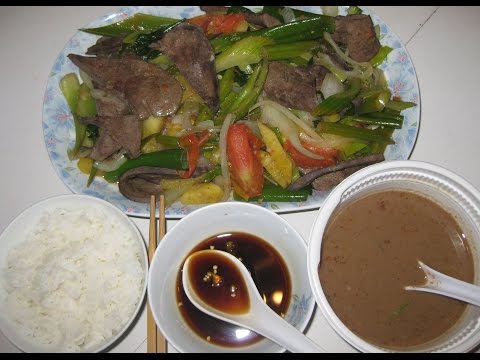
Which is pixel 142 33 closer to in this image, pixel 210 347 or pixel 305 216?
pixel 305 216

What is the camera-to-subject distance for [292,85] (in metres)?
2.23

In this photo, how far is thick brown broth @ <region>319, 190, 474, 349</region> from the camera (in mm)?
1474

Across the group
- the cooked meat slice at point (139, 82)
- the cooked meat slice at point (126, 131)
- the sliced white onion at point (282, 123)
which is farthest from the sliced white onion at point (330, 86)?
the cooked meat slice at point (126, 131)

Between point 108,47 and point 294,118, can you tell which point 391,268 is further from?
point 108,47

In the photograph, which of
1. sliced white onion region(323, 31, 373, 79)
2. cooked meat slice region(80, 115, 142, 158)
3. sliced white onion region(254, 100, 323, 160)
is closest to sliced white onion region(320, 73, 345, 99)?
sliced white onion region(323, 31, 373, 79)

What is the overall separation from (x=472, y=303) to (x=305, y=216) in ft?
3.41

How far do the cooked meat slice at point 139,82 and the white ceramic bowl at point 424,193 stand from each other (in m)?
1.20

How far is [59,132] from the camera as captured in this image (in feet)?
7.70

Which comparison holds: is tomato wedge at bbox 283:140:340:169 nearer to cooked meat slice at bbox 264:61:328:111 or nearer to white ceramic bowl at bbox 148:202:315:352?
cooked meat slice at bbox 264:61:328:111

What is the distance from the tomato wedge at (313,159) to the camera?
224 centimetres

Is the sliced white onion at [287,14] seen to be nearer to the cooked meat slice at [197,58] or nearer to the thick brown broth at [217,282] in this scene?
the cooked meat slice at [197,58]

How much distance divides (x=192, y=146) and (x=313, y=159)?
0.71 m

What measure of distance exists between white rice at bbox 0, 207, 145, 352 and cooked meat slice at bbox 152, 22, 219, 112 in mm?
879

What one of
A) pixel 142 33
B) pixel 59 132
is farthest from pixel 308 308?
pixel 142 33
